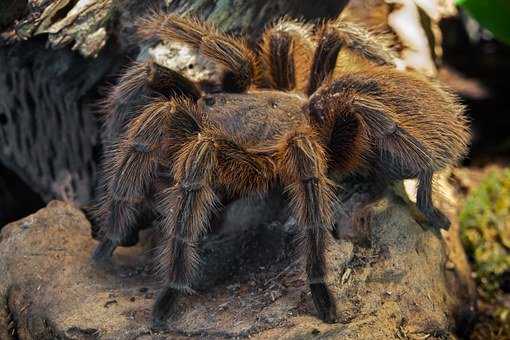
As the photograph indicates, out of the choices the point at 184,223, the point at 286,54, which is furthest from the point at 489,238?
the point at 184,223

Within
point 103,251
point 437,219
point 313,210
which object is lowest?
point 103,251

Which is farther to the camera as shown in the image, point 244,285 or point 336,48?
point 336,48

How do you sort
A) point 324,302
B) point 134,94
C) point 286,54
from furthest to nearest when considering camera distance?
point 286,54, point 134,94, point 324,302

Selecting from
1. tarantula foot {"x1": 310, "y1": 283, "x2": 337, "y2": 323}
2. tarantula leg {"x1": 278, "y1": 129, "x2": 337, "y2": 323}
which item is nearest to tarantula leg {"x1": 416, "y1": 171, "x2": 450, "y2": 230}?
tarantula leg {"x1": 278, "y1": 129, "x2": 337, "y2": 323}

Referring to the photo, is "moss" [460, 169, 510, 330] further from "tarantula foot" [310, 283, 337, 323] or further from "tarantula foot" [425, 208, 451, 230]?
"tarantula foot" [310, 283, 337, 323]

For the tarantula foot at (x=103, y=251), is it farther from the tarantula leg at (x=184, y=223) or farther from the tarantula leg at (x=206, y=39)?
the tarantula leg at (x=206, y=39)

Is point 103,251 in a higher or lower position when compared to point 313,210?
lower

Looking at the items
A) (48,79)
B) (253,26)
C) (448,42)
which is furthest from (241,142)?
(448,42)

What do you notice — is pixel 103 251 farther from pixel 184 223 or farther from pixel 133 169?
pixel 184 223

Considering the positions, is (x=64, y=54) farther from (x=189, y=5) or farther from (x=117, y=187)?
(x=117, y=187)
